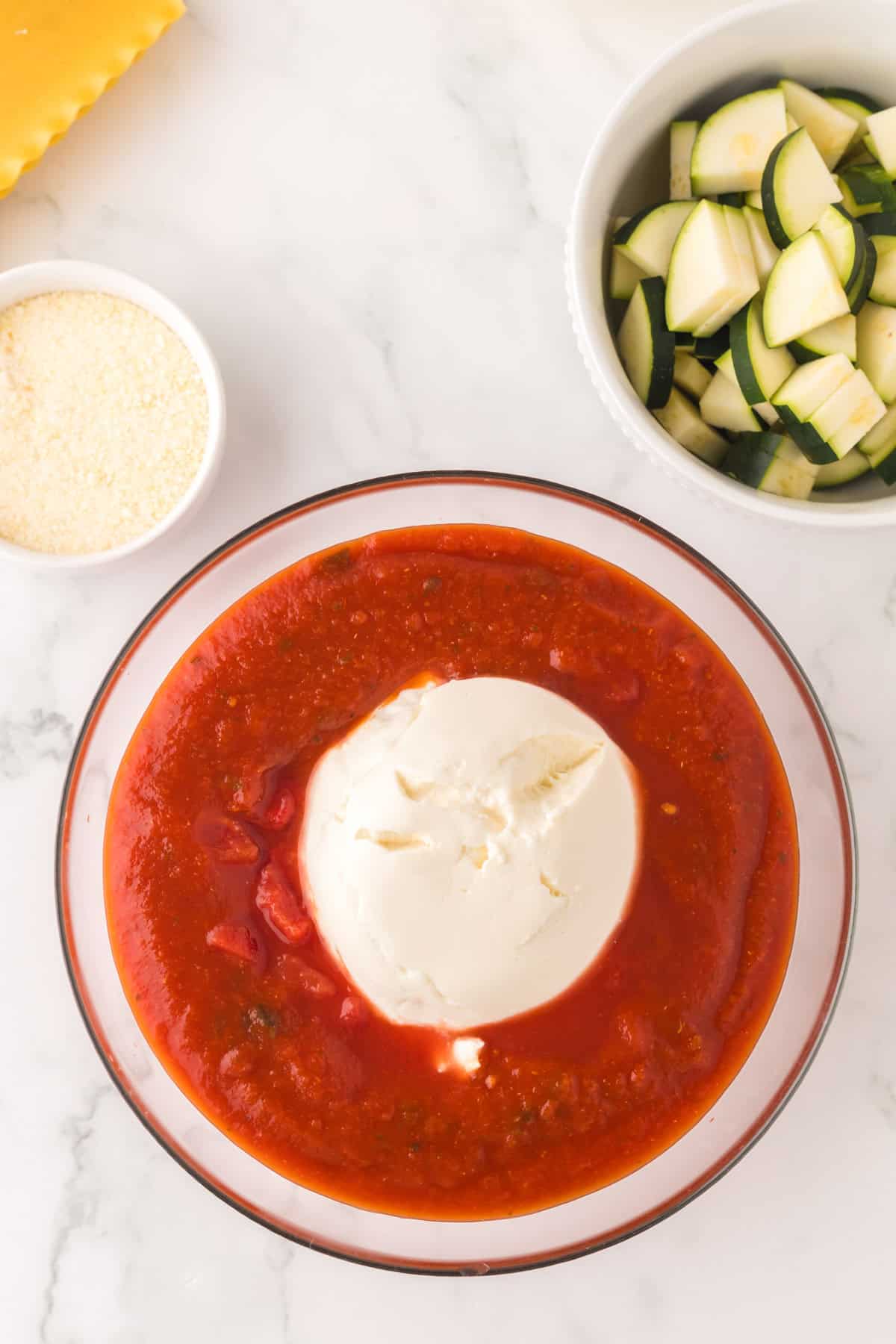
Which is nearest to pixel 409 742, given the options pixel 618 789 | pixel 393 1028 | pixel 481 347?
pixel 618 789

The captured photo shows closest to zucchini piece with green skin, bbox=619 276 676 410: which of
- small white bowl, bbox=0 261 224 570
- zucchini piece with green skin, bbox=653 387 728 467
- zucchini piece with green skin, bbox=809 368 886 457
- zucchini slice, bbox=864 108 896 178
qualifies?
zucchini piece with green skin, bbox=653 387 728 467

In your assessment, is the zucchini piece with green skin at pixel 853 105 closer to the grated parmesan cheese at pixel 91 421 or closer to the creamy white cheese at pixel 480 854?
the creamy white cheese at pixel 480 854

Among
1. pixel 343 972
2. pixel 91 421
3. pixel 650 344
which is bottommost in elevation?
pixel 343 972

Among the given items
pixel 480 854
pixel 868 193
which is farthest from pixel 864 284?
pixel 480 854

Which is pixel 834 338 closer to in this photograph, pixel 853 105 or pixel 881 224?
pixel 881 224

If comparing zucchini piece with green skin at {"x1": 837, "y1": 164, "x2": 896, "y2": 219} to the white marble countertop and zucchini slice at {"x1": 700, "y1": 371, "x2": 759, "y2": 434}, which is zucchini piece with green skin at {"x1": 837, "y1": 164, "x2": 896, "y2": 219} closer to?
zucchini slice at {"x1": 700, "y1": 371, "x2": 759, "y2": 434}

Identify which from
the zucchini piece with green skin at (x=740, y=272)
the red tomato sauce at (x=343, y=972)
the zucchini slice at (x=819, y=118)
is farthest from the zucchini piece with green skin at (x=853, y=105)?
the red tomato sauce at (x=343, y=972)
